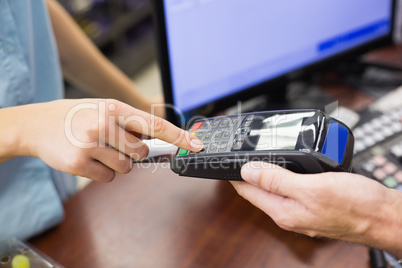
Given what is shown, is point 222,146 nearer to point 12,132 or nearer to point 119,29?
point 12,132

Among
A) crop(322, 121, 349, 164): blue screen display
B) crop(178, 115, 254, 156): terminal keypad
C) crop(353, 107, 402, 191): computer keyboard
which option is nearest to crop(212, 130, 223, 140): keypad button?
crop(178, 115, 254, 156): terminal keypad

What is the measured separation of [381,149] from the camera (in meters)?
0.66

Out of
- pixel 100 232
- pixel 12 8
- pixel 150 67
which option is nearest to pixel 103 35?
pixel 150 67

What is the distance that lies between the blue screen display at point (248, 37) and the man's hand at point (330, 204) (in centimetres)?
24

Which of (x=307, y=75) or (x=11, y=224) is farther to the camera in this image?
(x=307, y=75)

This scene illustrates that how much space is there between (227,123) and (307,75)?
0.34m

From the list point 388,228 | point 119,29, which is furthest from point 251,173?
point 119,29

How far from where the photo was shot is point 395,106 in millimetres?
776

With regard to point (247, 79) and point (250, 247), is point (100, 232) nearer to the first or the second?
point (250, 247)

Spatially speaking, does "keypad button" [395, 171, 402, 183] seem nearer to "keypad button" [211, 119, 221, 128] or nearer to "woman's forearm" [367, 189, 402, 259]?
"woman's forearm" [367, 189, 402, 259]

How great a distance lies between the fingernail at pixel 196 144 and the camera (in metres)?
0.47

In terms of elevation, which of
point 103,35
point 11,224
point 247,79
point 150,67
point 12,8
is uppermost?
point 12,8

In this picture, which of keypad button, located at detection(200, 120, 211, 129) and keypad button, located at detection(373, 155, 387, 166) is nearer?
keypad button, located at detection(200, 120, 211, 129)

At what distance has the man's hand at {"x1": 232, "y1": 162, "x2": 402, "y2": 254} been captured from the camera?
16.3 inches
